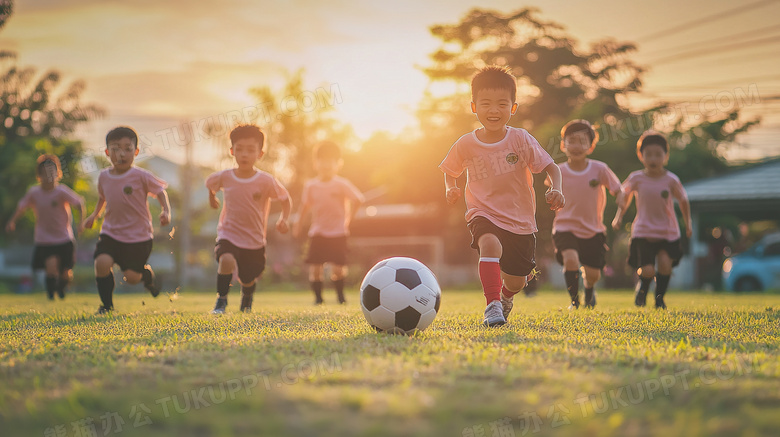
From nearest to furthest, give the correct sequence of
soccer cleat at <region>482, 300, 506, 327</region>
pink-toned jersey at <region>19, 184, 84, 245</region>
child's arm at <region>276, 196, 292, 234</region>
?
soccer cleat at <region>482, 300, 506, 327</region> → child's arm at <region>276, 196, 292, 234</region> → pink-toned jersey at <region>19, 184, 84, 245</region>

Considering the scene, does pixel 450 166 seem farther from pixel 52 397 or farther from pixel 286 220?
pixel 52 397

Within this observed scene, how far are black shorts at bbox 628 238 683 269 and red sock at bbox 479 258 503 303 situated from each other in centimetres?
371

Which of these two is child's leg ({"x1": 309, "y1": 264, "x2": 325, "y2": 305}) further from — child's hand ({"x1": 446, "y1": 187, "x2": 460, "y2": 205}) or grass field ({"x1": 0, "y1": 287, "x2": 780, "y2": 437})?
grass field ({"x1": 0, "y1": 287, "x2": 780, "y2": 437})

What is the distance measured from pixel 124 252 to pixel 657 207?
249 inches

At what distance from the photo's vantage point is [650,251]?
808cm

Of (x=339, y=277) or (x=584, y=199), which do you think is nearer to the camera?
(x=584, y=199)

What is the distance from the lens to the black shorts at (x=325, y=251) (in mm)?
9711

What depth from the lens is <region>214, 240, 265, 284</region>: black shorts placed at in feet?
23.3

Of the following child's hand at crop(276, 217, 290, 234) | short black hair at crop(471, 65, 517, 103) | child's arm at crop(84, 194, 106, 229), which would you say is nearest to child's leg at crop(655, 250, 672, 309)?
short black hair at crop(471, 65, 517, 103)

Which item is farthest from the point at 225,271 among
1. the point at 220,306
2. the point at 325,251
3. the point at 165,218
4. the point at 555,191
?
the point at 555,191

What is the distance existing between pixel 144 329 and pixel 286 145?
26.1 m

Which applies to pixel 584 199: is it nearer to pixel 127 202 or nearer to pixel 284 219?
pixel 284 219

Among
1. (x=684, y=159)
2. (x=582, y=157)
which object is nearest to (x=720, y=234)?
(x=684, y=159)

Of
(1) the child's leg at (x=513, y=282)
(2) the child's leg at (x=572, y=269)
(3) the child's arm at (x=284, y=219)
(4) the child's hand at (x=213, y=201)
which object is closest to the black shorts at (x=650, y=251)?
(2) the child's leg at (x=572, y=269)
